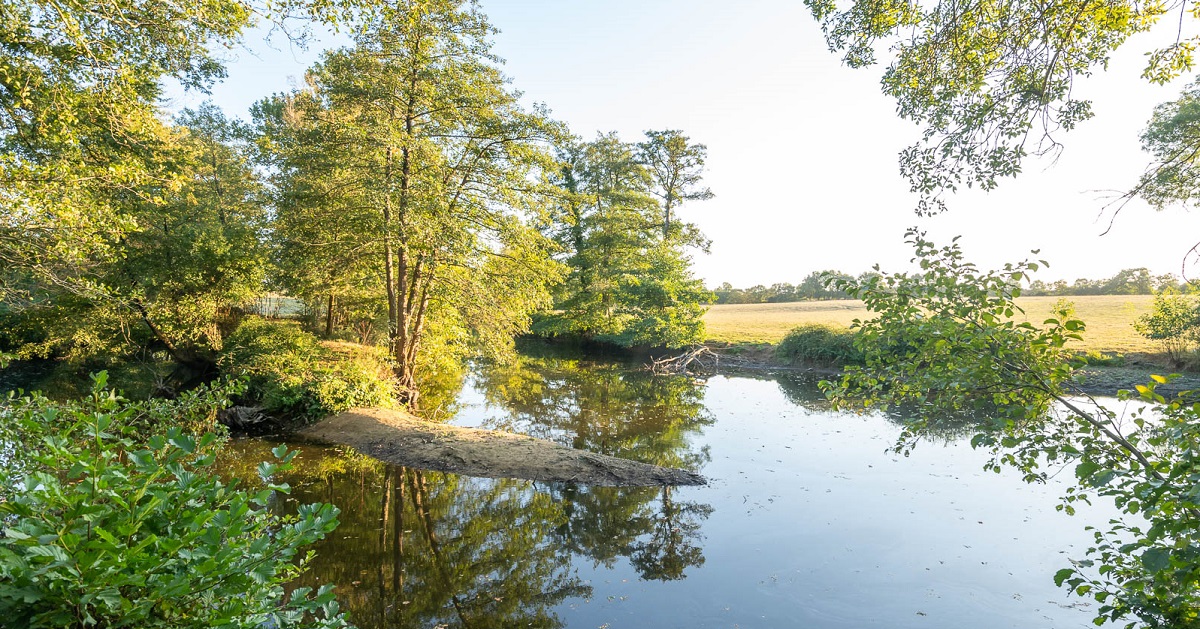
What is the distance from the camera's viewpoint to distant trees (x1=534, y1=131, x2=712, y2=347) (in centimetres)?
3209

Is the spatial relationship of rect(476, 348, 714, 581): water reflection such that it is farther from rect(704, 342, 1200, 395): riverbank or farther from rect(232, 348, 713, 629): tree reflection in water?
rect(704, 342, 1200, 395): riverbank

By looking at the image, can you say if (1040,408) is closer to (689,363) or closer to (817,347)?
(817,347)

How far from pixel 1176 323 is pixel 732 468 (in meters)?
19.0

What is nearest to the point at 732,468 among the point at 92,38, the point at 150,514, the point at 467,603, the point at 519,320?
the point at 467,603

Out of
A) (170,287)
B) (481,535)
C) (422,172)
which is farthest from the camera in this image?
(170,287)

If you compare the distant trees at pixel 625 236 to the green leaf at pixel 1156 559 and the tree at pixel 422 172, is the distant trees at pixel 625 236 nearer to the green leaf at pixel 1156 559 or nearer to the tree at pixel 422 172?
the tree at pixel 422 172

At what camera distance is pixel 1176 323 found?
19.2m

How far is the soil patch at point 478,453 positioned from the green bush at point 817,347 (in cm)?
1695

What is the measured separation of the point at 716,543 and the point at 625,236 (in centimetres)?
2674

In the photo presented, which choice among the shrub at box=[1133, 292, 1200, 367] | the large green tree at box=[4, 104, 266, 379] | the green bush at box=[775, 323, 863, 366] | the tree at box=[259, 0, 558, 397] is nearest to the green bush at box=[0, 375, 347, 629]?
the tree at box=[259, 0, 558, 397]

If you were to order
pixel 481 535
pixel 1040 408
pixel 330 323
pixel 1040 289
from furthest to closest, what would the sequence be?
1. pixel 1040 289
2. pixel 330 323
3. pixel 481 535
4. pixel 1040 408

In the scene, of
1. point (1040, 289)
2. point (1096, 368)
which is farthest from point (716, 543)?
point (1040, 289)

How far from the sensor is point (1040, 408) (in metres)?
3.78

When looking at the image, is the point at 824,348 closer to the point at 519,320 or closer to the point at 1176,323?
the point at 1176,323
